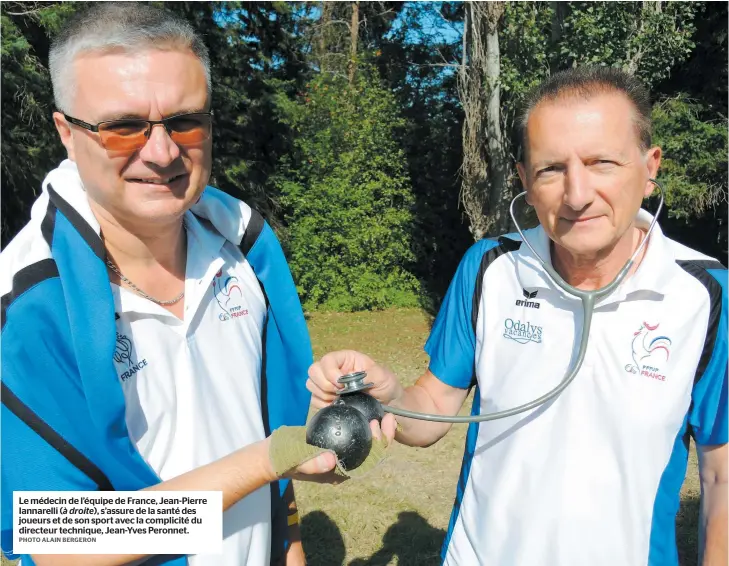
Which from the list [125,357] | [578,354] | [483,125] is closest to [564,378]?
[578,354]

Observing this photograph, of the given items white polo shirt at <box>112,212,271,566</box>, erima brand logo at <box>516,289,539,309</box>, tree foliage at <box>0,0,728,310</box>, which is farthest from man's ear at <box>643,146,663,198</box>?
tree foliage at <box>0,0,728,310</box>

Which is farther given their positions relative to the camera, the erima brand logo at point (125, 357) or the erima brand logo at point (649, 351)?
the erima brand logo at point (649, 351)

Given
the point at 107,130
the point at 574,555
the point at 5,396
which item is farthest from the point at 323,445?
the point at 107,130

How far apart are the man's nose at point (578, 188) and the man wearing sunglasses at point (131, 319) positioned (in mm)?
893

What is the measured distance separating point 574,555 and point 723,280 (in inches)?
39.4

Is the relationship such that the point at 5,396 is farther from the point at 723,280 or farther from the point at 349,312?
the point at 349,312

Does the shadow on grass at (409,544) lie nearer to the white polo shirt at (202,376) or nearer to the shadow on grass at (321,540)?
the shadow on grass at (321,540)

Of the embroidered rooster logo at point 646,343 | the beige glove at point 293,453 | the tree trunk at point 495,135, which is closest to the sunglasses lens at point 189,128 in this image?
the beige glove at point 293,453

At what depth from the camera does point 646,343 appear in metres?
1.95

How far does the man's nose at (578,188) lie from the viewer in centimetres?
185

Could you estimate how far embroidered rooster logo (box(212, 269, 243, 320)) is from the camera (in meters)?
2.07

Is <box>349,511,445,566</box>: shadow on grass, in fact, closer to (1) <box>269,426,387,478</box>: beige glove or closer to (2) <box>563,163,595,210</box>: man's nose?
(1) <box>269,426,387,478</box>: beige glove

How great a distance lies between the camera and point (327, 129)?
14445 mm

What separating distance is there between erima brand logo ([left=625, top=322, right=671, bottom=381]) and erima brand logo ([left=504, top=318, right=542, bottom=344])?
302mm
